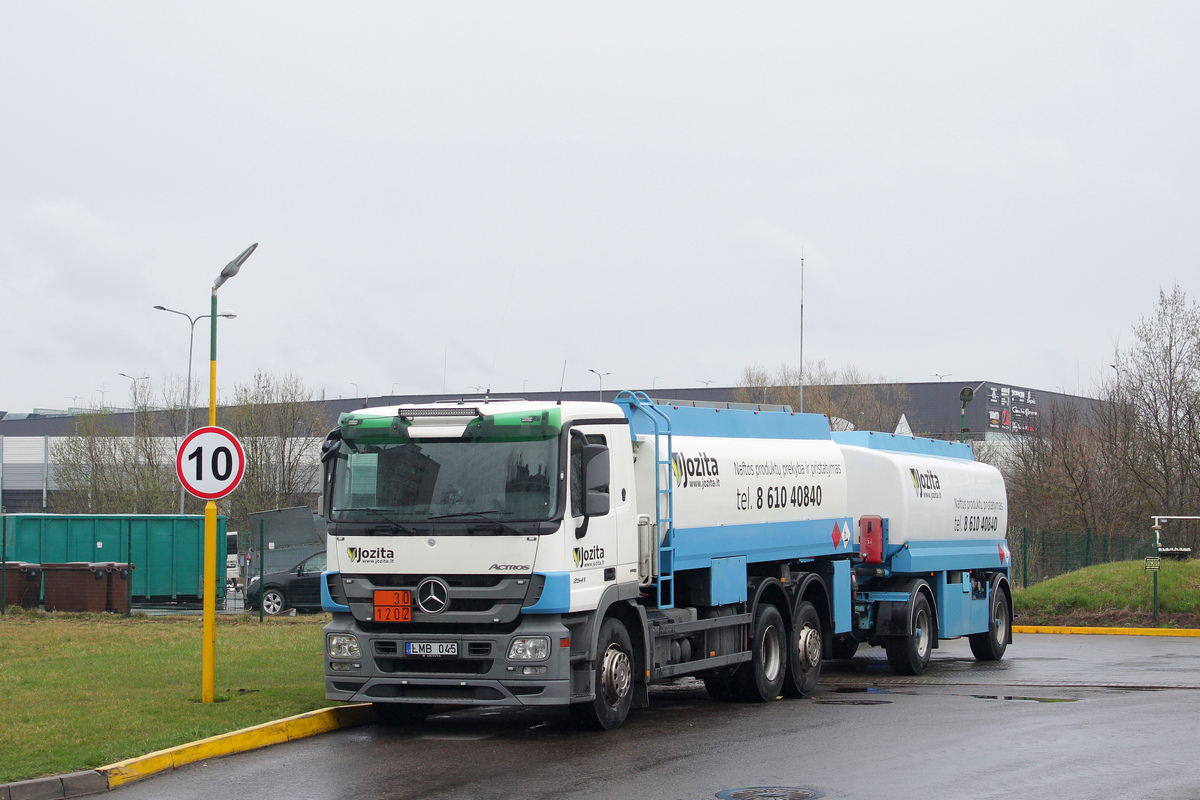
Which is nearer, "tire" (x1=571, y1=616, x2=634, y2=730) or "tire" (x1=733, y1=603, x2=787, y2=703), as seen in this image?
"tire" (x1=571, y1=616, x2=634, y2=730)

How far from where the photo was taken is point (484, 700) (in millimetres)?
11055

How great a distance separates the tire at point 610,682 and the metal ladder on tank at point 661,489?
27.8 inches

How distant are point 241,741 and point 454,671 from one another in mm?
1808

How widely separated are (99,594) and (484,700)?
19602 millimetres

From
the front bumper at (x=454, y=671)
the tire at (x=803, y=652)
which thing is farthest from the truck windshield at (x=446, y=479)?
the tire at (x=803, y=652)

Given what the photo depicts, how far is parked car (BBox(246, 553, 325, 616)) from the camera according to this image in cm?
2930

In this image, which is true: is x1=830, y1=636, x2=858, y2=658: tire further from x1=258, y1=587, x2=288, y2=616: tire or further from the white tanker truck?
x1=258, y1=587, x2=288, y2=616: tire

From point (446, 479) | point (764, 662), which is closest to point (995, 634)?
point (764, 662)

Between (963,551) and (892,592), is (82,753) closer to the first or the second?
(892,592)

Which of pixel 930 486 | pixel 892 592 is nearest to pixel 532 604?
pixel 892 592

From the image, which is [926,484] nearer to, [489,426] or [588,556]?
[588,556]

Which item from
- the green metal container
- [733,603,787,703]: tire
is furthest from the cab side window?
the green metal container

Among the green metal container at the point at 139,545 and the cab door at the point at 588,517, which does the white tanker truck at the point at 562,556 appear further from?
the green metal container at the point at 139,545

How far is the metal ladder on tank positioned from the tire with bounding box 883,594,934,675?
6042mm
